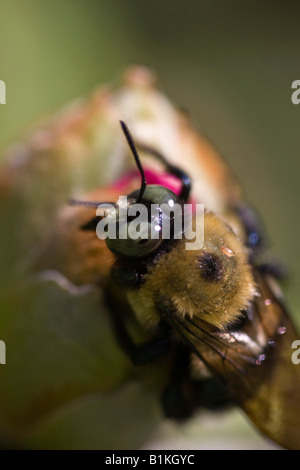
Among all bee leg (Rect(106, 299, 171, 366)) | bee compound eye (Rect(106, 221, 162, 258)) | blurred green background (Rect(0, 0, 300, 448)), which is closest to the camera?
bee compound eye (Rect(106, 221, 162, 258))

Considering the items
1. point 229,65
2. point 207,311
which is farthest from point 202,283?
point 229,65

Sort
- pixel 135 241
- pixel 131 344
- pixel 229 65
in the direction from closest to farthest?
pixel 135 241 → pixel 131 344 → pixel 229 65

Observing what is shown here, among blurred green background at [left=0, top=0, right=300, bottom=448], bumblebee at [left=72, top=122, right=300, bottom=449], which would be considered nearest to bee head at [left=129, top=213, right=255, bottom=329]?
bumblebee at [left=72, top=122, right=300, bottom=449]

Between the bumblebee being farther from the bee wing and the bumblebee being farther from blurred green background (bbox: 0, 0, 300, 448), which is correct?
blurred green background (bbox: 0, 0, 300, 448)

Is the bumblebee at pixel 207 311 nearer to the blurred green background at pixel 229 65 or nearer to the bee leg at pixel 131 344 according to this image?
the bee leg at pixel 131 344

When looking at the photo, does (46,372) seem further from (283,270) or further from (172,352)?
(283,270)

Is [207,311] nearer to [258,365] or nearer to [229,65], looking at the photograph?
[258,365]

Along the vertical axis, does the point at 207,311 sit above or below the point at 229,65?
below
